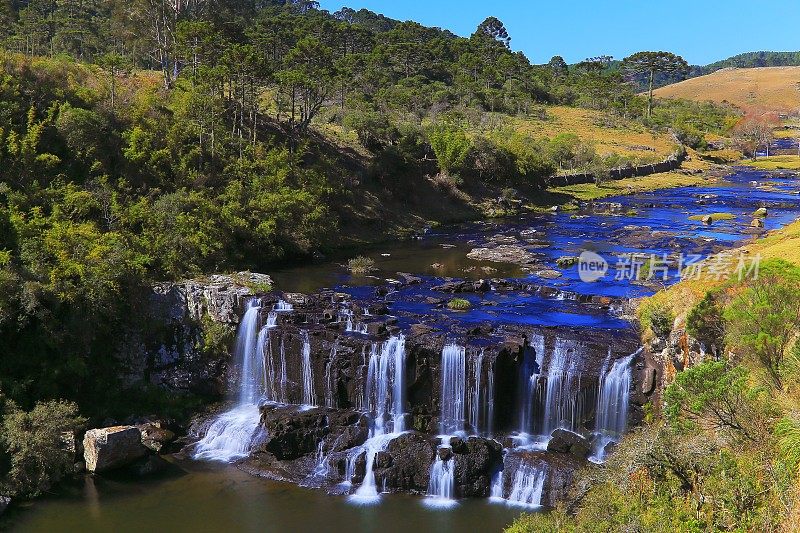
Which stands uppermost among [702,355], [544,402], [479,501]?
[702,355]

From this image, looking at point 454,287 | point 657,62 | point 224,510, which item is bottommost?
point 224,510

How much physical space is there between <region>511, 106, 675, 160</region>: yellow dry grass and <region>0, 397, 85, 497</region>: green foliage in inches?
3093

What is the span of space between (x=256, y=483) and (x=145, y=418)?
6.25 metres

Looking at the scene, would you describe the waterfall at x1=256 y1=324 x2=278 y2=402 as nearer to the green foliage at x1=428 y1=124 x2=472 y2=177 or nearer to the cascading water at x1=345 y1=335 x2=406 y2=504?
the cascading water at x1=345 y1=335 x2=406 y2=504

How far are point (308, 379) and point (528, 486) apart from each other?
9575 mm

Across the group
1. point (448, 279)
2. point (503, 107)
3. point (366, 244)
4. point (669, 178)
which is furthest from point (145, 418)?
point (503, 107)

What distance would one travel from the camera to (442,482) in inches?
857

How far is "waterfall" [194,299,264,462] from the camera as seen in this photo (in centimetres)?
2448

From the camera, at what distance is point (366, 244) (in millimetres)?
48750

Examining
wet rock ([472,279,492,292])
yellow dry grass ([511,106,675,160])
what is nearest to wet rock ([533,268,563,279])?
wet rock ([472,279,492,292])

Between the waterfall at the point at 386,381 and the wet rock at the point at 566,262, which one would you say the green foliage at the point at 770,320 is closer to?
the waterfall at the point at 386,381

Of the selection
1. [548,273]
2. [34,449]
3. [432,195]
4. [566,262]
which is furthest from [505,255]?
[34,449]

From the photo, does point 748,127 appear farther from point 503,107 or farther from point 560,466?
point 560,466

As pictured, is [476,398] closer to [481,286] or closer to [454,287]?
[454,287]
